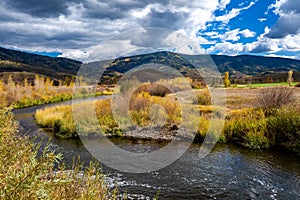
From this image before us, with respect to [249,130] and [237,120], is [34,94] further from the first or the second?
[249,130]

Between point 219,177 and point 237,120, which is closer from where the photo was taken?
point 219,177

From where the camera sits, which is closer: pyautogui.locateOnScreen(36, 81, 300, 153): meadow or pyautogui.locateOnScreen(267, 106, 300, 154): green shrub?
pyautogui.locateOnScreen(267, 106, 300, 154): green shrub

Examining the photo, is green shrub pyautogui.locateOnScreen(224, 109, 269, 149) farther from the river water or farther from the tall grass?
the tall grass

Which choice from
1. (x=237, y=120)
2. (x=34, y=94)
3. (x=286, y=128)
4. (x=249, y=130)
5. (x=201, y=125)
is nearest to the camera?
(x=286, y=128)

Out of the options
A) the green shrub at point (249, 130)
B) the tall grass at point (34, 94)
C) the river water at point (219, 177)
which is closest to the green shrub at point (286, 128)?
the green shrub at point (249, 130)

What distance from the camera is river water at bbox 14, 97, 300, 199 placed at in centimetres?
895

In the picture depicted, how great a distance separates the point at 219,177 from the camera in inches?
409

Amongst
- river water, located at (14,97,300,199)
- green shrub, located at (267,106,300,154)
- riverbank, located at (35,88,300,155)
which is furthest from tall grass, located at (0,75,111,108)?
green shrub, located at (267,106,300,154)

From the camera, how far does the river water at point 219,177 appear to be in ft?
29.3

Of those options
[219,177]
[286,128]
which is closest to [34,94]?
[286,128]

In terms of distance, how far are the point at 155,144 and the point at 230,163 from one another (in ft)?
17.0

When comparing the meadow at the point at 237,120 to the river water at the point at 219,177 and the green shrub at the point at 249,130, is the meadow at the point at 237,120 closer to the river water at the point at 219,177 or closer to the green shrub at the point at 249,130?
the green shrub at the point at 249,130

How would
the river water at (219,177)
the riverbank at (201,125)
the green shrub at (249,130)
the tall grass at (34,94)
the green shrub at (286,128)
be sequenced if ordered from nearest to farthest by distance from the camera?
1. the river water at (219,177)
2. the green shrub at (286,128)
3. the riverbank at (201,125)
4. the green shrub at (249,130)
5. the tall grass at (34,94)

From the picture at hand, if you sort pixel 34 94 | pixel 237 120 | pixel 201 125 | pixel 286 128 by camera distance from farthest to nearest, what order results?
pixel 34 94 → pixel 201 125 → pixel 237 120 → pixel 286 128
